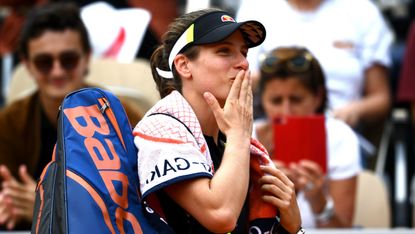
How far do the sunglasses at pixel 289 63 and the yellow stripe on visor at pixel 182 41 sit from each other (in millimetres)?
2109

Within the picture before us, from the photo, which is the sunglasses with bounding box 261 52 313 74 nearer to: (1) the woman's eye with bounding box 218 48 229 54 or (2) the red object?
(2) the red object

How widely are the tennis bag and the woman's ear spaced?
22cm

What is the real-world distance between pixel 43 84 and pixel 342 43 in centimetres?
169

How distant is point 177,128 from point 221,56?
273 millimetres

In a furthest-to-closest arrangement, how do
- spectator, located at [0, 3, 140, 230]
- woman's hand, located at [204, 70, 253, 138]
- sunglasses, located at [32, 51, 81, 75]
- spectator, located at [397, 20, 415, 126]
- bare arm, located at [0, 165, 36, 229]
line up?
spectator, located at [397, 20, 415, 126] < sunglasses, located at [32, 51, 81, 75] < spectator, located at [0, 3, 140, 230] < bare arm, located at [0, 165, 36, 229] < woman's hand, located at [204, 70, 253, 138]

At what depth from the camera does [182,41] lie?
3.18 meters

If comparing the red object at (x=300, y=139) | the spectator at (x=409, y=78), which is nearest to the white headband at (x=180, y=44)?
the red object at (x=300, y=139)

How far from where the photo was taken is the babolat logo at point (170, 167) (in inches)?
115

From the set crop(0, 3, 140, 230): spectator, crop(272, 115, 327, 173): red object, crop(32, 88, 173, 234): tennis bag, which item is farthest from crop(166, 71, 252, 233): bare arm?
crop(0, 3, 140, 230): spectator

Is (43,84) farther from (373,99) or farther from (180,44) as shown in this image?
(180,44)

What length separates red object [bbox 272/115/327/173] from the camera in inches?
190

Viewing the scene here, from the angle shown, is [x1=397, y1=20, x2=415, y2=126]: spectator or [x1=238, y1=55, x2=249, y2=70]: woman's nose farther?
[x1=397, y1=20, x2=415, y2=126]: spectator

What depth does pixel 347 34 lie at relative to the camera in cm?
599

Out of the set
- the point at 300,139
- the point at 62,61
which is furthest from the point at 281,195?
the point at 62,61
